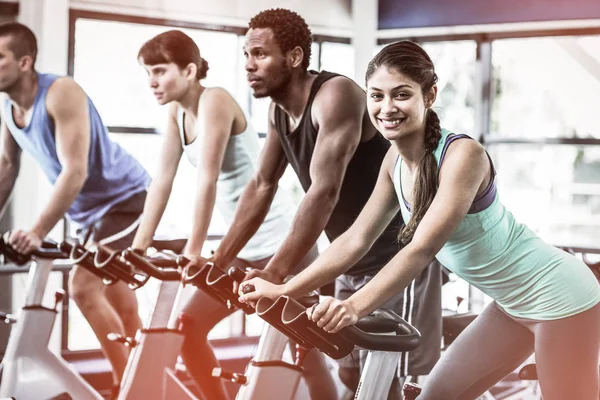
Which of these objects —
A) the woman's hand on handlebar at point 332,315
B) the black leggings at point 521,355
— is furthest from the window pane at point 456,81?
the woman's hand on handlebar at point 332,315

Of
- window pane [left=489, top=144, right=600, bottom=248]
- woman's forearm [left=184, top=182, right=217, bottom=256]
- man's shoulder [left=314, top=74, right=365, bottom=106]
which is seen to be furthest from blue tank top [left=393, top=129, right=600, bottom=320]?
window pane [left=489, top=144, right=600, bottom=248]

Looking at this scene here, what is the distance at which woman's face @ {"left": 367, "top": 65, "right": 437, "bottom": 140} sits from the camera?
1932 mm

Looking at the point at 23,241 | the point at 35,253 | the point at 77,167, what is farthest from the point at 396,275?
the point at 77,167

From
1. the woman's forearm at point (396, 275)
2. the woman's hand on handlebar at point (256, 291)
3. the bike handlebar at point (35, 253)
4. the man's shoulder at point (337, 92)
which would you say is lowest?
the bike handlebar at point (35, 253)

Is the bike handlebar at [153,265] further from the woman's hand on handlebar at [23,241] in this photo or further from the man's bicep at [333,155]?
the woman's hand on handlebar at [23,241]

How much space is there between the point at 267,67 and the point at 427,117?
32.3 inches

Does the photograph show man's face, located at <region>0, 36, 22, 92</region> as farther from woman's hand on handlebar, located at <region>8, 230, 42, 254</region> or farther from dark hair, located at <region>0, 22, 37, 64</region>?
woman's hand on handlebar, located at <region>8, 230, 42, 254</region>

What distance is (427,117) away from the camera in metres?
2.00

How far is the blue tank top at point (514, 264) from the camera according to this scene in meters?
1.96

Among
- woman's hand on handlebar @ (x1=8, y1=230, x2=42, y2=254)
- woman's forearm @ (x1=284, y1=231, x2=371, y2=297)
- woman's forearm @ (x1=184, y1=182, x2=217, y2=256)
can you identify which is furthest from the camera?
woman's hand on handlebar @ (x1=8, y1=230, x2=42, y2=254)

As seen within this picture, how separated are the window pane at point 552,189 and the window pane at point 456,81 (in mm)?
186

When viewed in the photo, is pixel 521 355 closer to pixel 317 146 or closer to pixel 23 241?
pixel 317 146

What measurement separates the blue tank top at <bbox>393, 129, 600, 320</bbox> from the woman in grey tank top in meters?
1.17

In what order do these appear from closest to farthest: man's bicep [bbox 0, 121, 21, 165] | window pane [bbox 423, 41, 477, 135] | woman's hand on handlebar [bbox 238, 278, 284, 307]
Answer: woman's hand on handlebar [bbox 238, 278, 284, 307]
window pane [bbox 423, 41, 477, 135]
man's bicep [bbox 0, 121, 21, 165]
